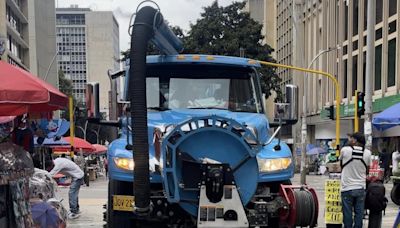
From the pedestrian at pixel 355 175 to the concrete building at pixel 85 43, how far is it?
5194 inches

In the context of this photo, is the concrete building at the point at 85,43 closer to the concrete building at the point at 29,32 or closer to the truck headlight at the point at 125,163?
the concrete building at the point at 29,32

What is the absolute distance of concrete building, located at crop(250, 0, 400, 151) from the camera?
94.4 ft

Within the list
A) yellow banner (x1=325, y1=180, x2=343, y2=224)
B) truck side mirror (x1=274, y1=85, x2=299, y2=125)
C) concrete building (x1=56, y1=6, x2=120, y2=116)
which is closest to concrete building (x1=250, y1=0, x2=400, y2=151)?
yellow banner (x1=325, y1=180, x2=343, y2=224)

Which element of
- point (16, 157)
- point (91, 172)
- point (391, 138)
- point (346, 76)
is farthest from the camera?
point (346, 76)

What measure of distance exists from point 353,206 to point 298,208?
3034mm

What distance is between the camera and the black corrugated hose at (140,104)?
5531mm

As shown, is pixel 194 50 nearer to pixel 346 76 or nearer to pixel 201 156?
pixel 346 76

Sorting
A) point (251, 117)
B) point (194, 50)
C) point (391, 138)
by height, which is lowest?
point (391, 138)

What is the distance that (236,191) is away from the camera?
5684 millimetres

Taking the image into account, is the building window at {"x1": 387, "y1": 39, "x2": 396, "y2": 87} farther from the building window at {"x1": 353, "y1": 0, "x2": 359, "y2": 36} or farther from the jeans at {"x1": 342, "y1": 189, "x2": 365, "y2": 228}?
the jeans at {"x1": 342, "y1": 189, "x2": 365, "y2": 228}

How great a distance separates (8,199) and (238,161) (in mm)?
2551

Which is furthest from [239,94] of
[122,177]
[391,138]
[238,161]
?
[391,138]

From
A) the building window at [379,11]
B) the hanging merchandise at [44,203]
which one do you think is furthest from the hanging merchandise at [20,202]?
the building window at [379,11]

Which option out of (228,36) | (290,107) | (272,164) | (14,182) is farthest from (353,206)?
(228,36)
